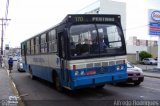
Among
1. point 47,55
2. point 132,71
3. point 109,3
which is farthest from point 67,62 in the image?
point 109,3

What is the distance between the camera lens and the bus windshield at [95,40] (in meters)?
12.0

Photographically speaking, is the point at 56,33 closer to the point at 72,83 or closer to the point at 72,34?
the point at 72,34

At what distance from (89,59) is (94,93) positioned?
2153 millimetres

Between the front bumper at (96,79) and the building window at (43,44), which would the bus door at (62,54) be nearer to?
the front bumper at (96,79)

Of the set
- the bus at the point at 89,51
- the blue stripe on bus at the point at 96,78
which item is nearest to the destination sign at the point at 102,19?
the bus at the point at 89,51

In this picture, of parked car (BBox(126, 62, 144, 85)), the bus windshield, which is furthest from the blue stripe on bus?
parked car (BBox(126, 62, 144, 85))

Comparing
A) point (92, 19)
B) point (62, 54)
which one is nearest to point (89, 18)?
point (92, 19)

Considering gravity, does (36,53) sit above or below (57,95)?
above

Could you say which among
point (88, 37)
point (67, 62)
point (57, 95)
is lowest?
point (57, 95)

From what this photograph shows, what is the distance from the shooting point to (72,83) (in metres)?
11.6

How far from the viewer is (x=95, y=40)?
12242mm

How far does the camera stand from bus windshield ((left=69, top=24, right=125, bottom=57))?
11984 mm

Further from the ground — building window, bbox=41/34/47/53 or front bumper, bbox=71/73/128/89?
building window, bbox=41/34/47/53

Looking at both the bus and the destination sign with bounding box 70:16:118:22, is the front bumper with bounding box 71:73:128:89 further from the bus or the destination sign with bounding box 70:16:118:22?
the destination sign with bounding box 70:16:118:22
